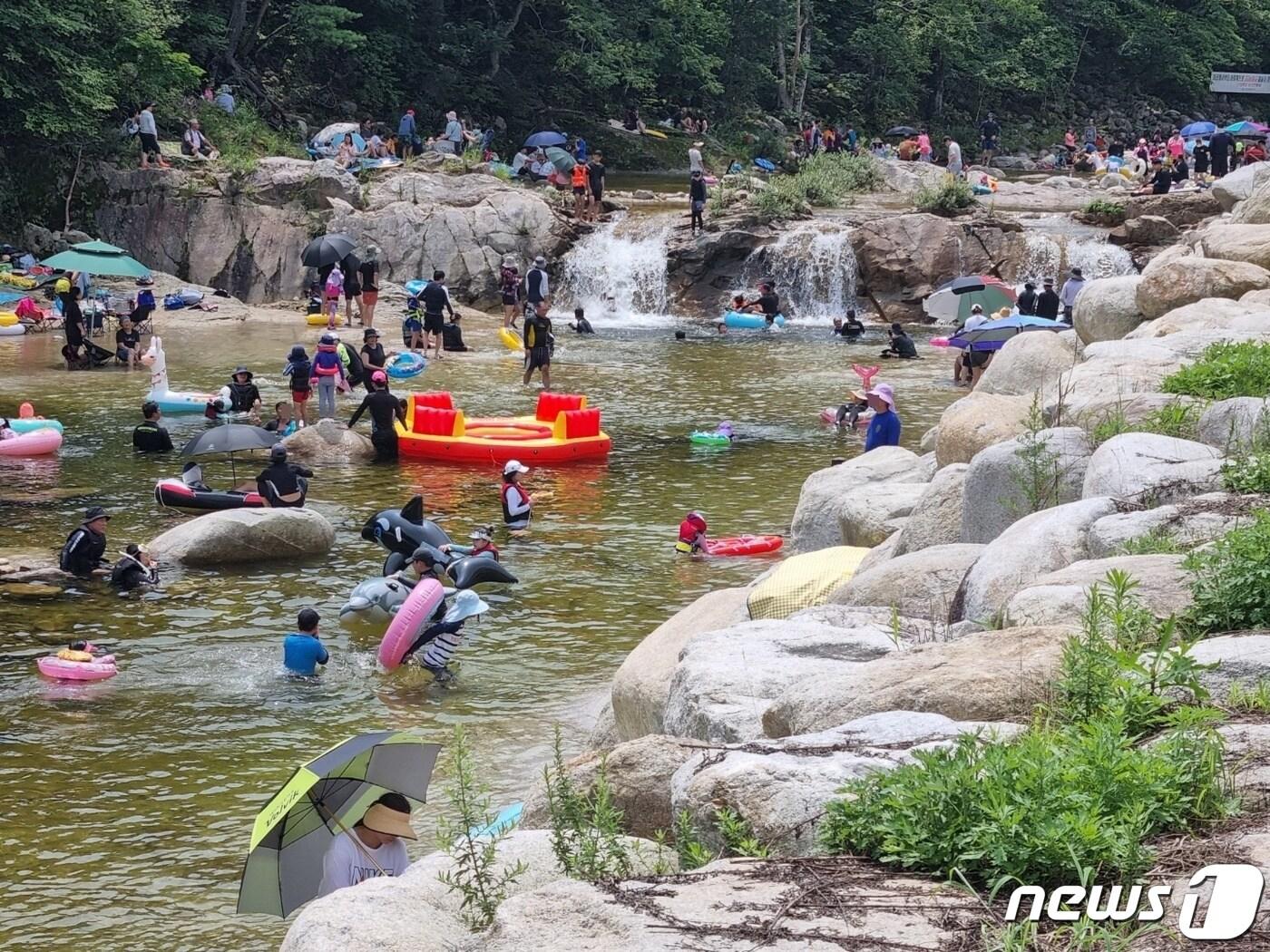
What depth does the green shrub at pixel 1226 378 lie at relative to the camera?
1329cm

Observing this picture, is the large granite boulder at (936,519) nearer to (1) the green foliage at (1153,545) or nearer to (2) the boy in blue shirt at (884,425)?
(1) the green foliage at (1153,545)

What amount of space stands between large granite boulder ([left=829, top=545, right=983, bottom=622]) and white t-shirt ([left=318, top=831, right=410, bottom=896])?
377 centimetres

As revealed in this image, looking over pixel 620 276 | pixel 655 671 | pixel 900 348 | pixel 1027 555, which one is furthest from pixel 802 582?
pixel 620 276

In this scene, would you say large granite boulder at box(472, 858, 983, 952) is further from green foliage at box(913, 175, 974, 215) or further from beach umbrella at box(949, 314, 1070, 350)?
green foliage at box(913, 175, 974, 215)

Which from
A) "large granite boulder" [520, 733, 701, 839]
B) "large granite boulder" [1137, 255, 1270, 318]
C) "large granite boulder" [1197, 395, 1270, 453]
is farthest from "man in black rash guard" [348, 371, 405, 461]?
"large granite boulder" [520, 733, 701, 839]

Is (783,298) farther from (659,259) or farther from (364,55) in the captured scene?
(364,55)

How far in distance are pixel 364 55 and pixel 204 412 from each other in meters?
27.8

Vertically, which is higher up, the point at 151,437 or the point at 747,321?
the point at 747,321

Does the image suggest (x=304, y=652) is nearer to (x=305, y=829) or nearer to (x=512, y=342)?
(x=305, y=829)

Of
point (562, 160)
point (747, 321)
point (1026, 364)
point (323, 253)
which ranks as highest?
point (562, 160)

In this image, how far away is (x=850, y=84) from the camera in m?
60.6

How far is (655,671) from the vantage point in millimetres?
10391

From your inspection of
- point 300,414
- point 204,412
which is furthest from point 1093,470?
point 204,412

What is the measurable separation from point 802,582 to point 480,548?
16.2ft
